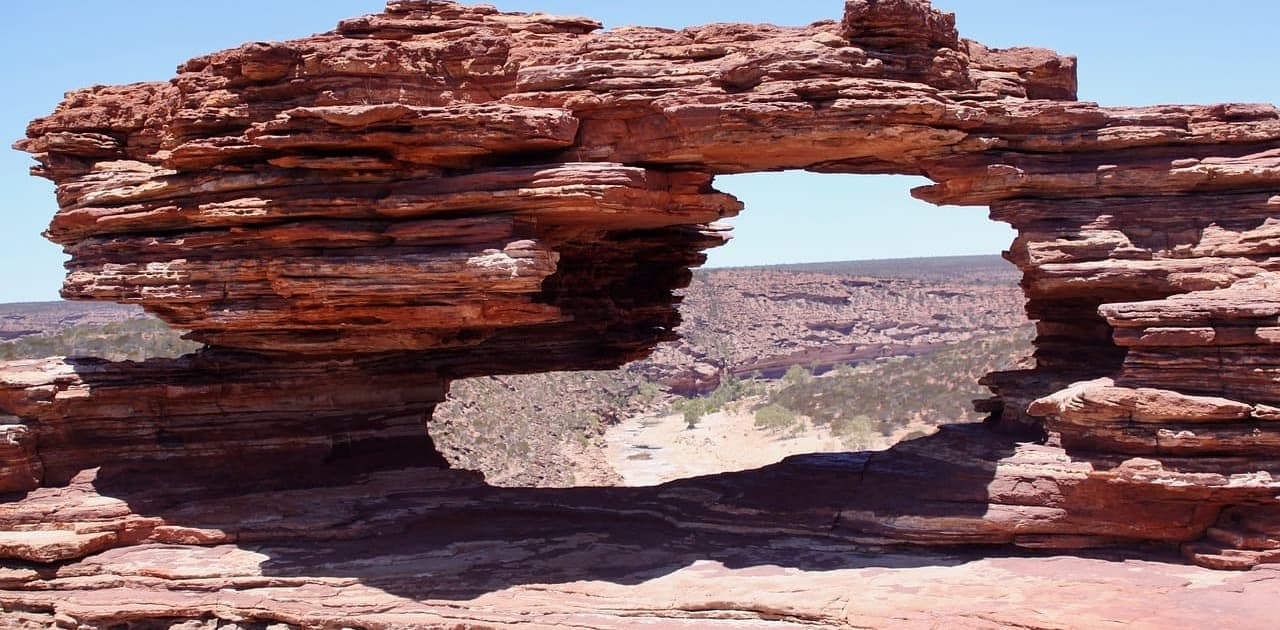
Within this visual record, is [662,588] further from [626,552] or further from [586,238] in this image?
[586,238]

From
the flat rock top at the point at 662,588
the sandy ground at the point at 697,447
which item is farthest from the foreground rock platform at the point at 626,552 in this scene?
the sandy ground at the point at 697,447

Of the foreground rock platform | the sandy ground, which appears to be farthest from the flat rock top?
the sandy ground

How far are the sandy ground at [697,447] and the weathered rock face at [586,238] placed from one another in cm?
1291

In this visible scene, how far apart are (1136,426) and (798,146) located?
5.27 metres

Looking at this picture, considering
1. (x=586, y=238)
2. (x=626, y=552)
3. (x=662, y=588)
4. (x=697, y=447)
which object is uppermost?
(x=586, y=238)

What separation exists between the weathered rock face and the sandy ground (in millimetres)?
12910

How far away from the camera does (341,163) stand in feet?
46.2

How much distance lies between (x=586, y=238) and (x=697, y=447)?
19196 mm

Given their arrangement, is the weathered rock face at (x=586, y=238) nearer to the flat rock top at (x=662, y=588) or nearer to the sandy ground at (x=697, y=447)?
the flat rock top at (x=662, y=588)

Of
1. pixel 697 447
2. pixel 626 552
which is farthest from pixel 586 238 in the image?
pixel 697 447

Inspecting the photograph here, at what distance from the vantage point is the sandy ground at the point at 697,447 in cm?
3097

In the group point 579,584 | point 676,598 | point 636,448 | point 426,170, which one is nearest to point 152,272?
point 426,170

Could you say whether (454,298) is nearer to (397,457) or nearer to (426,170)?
(426,170)

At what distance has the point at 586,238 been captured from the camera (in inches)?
676
